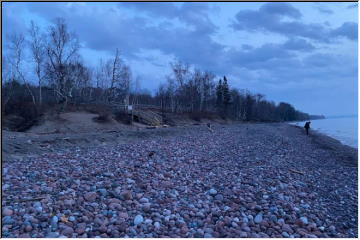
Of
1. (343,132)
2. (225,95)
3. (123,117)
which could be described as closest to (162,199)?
(123,117)

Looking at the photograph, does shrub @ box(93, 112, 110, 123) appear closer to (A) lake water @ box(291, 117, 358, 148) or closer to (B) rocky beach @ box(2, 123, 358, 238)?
(B) rocky beach @ box(2, 123, 358, 238)

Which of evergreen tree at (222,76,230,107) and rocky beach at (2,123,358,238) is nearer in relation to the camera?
rocky beach at (2,123,358,238)

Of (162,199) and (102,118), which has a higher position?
(102,118)

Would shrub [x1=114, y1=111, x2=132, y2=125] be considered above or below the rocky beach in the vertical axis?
above

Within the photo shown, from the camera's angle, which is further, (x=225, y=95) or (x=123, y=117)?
(x=225, y=95)

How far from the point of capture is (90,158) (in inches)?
404

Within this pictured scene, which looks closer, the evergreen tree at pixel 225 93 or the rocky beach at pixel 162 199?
the rocky beach at pixel 162 199

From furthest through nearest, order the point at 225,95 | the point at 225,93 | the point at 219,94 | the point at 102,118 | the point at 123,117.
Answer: the point at 219,94
the point at 225,93
the point at 225,95
the point at 123,117
the point at 102,118

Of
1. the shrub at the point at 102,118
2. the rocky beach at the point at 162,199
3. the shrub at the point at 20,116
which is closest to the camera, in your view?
the rocky beach at the point at 162,199

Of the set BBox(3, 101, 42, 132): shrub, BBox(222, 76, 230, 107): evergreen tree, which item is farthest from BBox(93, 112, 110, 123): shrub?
BBox(222, 76, 230, 107): evergreen tree

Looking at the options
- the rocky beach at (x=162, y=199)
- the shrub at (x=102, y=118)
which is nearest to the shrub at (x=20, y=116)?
the shrub at (x=102, y=118)

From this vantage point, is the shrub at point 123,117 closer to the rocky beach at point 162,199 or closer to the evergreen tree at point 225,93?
the rocky beach at point 162,199

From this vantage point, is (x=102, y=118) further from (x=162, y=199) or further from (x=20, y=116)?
(x=162, y=199)

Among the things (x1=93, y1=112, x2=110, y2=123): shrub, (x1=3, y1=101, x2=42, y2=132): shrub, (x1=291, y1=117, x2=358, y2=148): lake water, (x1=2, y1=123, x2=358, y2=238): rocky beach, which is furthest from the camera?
(x1=291, y1=117, x2=358, y2=148): lake water
